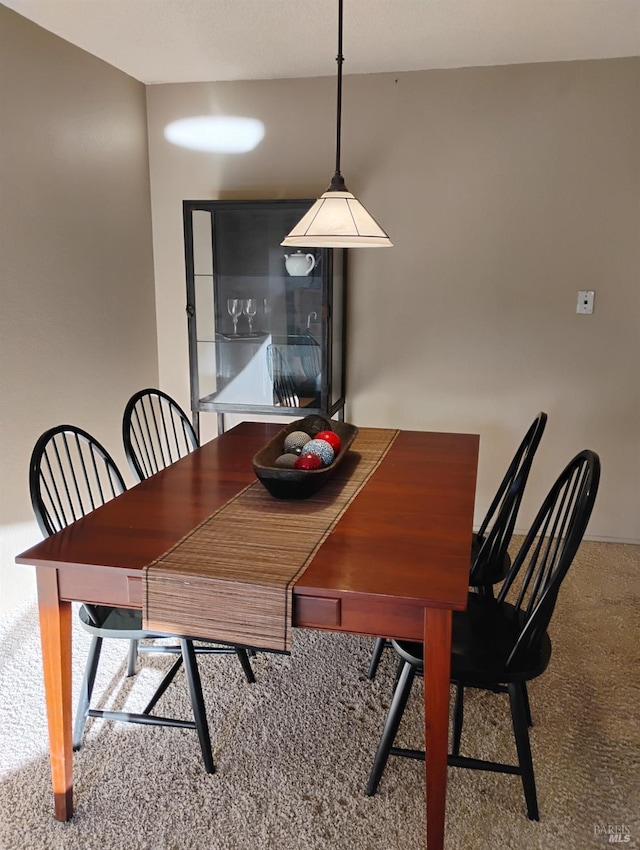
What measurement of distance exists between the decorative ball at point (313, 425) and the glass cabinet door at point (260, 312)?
89 cm

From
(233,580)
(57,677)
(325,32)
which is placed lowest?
(57,677)

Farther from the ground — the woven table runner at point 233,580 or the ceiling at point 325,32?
the ceiling at point 325,32

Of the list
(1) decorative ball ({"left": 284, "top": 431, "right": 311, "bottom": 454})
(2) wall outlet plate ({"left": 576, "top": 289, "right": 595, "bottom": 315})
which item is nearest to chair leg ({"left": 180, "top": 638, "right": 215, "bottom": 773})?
(1) decorative ball ({"left": 284, "top": 431, "right": 311, "bottom": 454})

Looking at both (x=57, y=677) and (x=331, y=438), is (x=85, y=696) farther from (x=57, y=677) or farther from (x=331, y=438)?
(x=331, y=438)

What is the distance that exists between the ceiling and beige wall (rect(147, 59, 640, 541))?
0.53 ft

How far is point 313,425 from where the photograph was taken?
243cm

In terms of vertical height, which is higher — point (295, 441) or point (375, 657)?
point (295, 441)

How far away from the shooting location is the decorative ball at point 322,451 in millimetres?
2064

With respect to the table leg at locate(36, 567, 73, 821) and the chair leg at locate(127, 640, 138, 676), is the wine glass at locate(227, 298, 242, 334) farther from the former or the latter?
the table leg at locate(36, 567, 73, 821)

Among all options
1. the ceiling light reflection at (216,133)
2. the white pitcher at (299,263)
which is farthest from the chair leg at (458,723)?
the ceiling light reflection at (216,133)

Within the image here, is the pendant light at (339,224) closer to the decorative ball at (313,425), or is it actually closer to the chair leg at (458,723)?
the decorative ball at (313,425)

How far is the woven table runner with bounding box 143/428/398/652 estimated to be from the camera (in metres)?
1.45

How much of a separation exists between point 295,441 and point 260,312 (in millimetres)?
1447

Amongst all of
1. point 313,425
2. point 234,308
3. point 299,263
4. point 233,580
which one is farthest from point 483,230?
point 233,580
